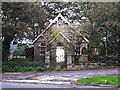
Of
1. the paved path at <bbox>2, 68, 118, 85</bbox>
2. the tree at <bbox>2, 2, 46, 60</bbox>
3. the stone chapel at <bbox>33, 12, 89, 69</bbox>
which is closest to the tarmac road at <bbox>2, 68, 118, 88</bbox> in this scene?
the paved path at <bbox>2, 68, 118, 85</bbox>

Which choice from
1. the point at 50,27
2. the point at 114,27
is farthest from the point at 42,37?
the point at 114,27

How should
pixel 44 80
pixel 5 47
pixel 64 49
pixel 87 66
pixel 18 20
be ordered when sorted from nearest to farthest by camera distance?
pixel 44 80
pixel 87 66
pixel 18 20
pixel 64 49
pixel 5 47

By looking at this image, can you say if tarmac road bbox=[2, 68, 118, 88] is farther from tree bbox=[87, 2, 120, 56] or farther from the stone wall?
tree bbox=[87, 2, 120, 56]

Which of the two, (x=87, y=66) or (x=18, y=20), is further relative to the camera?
(x=18, y=20)

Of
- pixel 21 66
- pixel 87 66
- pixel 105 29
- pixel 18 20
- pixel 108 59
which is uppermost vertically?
pixel 18 20

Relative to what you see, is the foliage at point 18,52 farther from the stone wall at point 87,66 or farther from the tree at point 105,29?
the tree at point 105,29

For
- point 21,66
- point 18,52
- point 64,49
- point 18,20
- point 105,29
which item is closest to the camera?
point 21,66

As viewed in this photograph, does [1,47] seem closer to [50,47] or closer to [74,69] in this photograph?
[50,47]

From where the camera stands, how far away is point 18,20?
2128cm

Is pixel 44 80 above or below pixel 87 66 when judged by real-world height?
below

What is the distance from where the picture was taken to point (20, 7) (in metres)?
20.6

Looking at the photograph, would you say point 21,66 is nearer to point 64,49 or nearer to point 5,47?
point 5,47

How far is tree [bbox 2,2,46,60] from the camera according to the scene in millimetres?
19606

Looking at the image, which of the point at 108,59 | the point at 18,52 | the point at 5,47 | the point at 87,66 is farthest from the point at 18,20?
the point at 108,59
